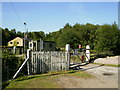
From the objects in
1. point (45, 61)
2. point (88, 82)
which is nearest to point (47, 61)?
point (45, 61)

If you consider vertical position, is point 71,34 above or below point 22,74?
above

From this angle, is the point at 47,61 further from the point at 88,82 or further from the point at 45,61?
the point at 88,82

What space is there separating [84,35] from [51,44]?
66.6ft

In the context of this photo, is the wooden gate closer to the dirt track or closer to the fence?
the fence

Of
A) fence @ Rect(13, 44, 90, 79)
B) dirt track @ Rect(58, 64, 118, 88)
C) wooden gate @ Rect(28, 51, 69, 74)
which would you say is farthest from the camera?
wooden gate @ Rect(28, 51, 69, 74)

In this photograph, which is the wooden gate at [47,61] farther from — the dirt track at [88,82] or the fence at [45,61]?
the dirt track at [88,82]

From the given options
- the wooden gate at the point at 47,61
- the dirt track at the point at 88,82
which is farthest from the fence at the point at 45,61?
the dirt track at the point at 88,82

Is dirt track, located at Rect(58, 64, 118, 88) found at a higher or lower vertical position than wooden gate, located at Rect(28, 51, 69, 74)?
lower

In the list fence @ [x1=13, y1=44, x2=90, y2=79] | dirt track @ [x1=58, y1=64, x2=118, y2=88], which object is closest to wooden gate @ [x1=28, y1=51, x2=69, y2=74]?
fence @ [x1=13, y1=44, x2=90, y2=79]

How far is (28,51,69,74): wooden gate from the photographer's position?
7707mm

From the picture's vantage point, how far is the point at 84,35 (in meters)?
49.7

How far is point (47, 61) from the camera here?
325 inches

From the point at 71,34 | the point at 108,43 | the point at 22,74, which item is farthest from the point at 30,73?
the point at 71,34

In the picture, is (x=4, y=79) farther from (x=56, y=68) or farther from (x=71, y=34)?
(x=71, y=34)
